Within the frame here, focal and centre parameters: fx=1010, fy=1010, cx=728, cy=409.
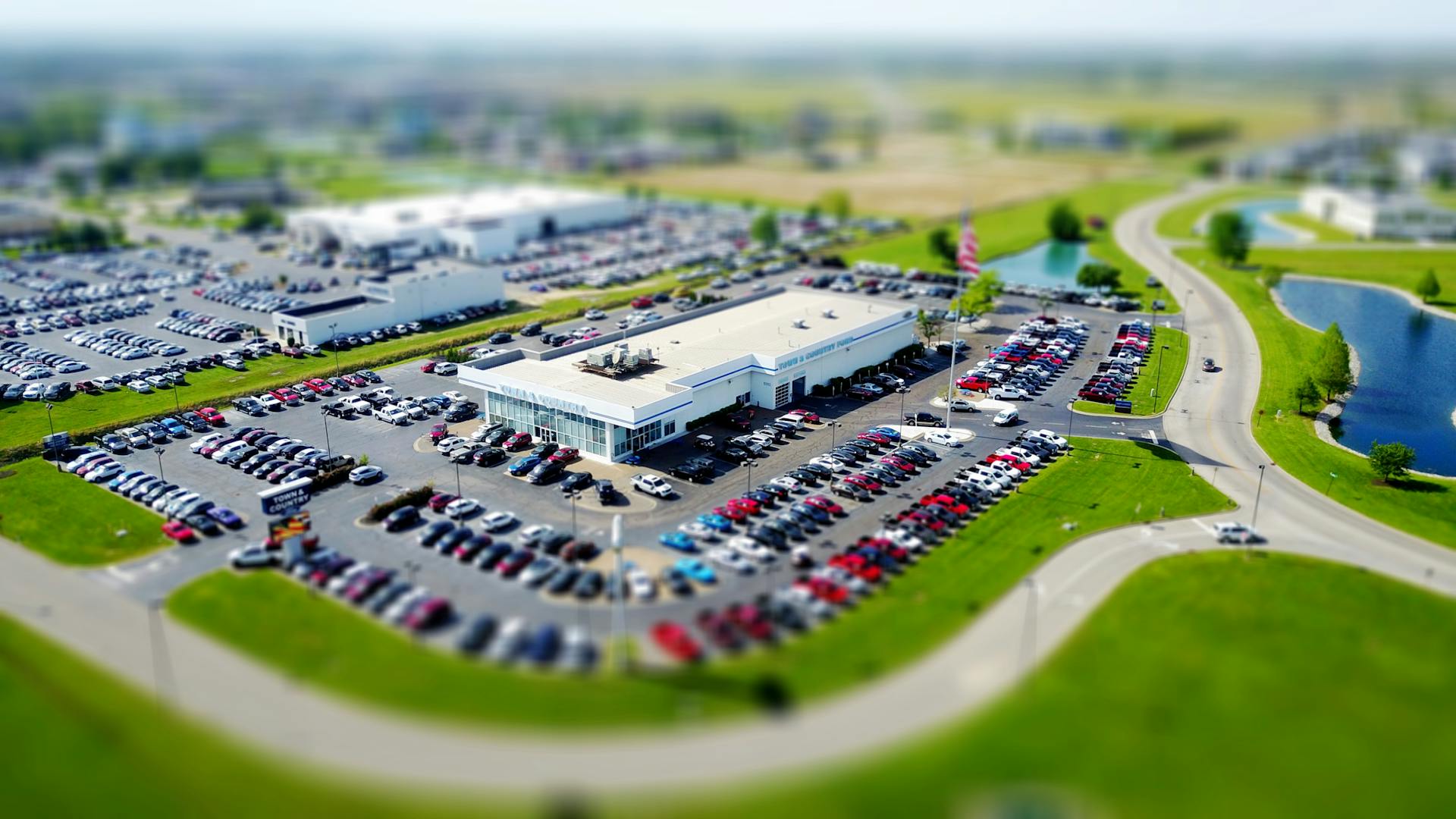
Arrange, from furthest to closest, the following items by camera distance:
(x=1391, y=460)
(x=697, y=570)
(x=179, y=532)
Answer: (x=1391, y=460), (x=179, y=532), (x=697, y=570)

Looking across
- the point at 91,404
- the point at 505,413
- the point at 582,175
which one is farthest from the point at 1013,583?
the point at 582,175

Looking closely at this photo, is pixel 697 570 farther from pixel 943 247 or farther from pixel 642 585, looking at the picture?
pixel 943 247

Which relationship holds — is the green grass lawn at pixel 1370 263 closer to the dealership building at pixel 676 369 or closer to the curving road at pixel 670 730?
the dealership building at pixel 676 369

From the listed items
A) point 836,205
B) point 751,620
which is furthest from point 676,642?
point 836,205

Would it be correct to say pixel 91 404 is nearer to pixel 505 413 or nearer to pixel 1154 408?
pixel 505 413

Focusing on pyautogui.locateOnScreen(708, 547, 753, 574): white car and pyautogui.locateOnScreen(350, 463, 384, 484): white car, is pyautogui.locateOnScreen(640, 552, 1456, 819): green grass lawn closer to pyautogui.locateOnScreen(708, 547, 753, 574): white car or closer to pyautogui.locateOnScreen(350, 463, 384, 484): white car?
pyautogui.locateOnScreen(708, 547, 753, 574): white car
